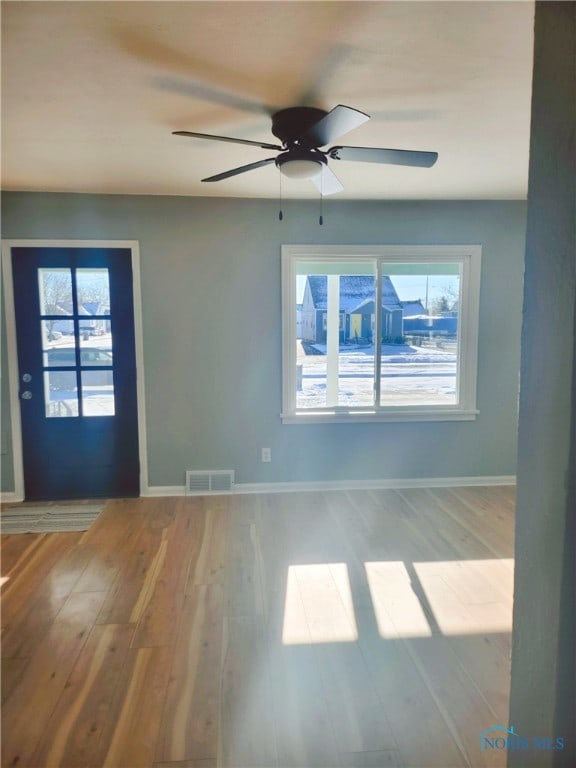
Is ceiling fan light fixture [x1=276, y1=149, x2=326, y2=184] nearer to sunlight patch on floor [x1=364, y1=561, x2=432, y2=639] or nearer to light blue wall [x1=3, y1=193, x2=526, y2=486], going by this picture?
light blue wall [x1=3, y1=193, x2=526, y2=486]

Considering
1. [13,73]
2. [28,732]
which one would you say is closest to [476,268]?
[13,73]

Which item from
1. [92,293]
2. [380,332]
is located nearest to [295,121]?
[380,332]

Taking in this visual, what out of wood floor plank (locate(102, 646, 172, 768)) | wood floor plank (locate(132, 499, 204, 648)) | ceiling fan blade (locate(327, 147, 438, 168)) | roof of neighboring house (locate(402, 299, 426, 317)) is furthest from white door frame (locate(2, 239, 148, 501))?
roof of neighboring house (locate(402, 299, 426, 317))

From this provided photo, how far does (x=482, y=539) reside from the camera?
3193 millimetres

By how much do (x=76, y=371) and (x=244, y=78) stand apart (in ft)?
9.19

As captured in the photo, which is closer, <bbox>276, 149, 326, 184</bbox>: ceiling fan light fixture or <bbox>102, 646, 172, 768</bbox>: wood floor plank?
<bbox>102, 646, 172, 768</bbox>: wood floor plank

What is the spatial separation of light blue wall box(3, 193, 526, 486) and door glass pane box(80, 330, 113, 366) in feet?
1.09

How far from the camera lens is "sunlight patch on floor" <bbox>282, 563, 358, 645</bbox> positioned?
2189 millimetres

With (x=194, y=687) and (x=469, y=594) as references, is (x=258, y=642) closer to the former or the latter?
(x=194, y=687)

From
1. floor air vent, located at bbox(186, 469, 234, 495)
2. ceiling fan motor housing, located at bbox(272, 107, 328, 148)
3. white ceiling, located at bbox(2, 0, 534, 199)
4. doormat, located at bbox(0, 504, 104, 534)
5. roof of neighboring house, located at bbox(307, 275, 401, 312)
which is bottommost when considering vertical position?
doormat, located at bbox(0, 504, 104, 534)

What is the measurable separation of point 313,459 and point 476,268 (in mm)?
2282

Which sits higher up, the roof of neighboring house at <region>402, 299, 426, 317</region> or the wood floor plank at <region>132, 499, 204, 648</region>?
the roof of neighboring house at <region>402, 299, 426, 317</region>

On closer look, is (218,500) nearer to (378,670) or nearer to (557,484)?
(378,670)

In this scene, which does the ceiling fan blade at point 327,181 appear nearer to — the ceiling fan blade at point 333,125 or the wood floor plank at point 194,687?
the ceiling fan blade at point 333,125
